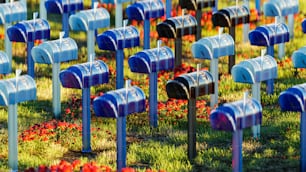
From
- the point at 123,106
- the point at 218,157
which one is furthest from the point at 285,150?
the point at 123,106

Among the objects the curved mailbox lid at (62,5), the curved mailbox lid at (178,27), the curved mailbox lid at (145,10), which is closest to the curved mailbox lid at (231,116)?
the curved mailbox lid at (178,27)

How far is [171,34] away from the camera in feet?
51.2

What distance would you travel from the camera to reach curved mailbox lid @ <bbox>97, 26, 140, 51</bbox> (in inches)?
582

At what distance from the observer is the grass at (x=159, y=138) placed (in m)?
13.0

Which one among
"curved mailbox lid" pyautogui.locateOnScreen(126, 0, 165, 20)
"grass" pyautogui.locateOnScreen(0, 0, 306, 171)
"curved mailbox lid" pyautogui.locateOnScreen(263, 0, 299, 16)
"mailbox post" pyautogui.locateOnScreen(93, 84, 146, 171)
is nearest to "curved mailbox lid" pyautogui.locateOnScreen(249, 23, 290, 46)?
"grass" pyautogui.locateOnScreen(0, 0, 306, 171)

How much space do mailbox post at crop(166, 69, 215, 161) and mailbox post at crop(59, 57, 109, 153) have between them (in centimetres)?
86

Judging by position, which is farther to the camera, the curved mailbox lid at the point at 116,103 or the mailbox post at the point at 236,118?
the curved mailbox lid at the point at 116,103

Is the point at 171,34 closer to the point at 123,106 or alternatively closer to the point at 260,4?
the point at 123,106

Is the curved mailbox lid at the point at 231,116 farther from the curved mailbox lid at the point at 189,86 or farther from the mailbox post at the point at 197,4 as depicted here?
the mailbox post at the point at 197,4

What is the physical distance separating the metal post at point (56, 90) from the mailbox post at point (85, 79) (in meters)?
1.12

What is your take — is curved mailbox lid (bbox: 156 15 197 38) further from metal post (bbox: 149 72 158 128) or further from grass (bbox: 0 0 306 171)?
metal post (bbox: 149 72 158 128)

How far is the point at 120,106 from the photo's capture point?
12.2 metres

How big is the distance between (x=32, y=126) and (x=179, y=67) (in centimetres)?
304

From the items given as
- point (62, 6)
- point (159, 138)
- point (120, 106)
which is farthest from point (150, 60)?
point (62, 6)
